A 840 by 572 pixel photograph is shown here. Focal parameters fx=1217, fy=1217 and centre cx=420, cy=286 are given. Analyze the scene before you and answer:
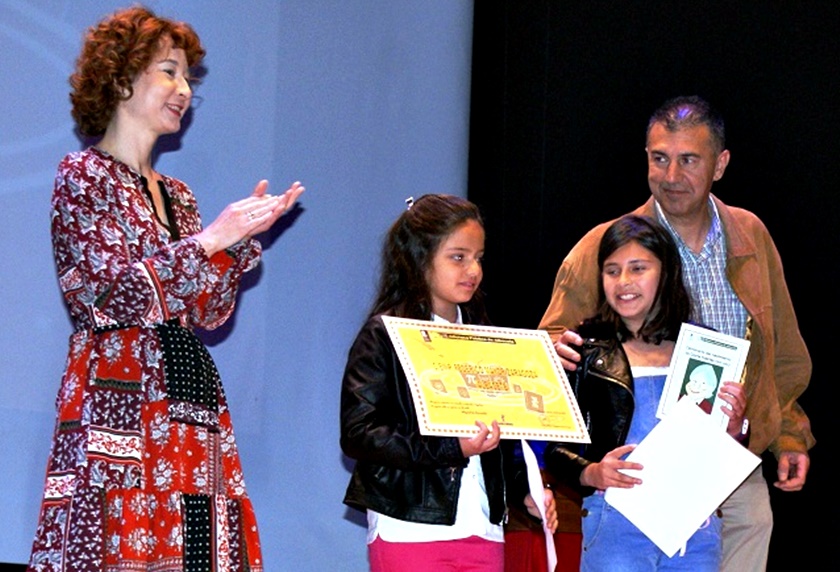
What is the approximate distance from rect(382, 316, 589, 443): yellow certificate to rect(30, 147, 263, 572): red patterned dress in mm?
500

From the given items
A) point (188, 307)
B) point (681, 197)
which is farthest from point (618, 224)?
point (188, 307)

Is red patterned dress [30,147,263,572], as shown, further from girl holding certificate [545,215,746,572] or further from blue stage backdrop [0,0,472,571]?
blue stage backdrop [0,0,472,571]

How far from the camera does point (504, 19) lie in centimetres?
531

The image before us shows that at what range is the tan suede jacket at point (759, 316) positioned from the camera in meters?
3.95

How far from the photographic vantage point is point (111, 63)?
3.20 m

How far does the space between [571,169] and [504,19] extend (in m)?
0.77

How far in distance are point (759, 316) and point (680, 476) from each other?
3.02ft

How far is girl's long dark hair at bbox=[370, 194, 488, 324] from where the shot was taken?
11.4 feet

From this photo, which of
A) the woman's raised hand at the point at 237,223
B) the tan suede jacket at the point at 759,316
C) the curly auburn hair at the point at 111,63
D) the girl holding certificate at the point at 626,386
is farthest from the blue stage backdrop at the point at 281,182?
the girl holding certificate at the point at 626,386

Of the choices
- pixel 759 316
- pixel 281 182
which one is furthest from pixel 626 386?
pixel 281 182

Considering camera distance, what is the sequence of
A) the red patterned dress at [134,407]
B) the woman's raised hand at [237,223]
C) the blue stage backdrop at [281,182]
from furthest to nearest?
the blue stage backdrop at [281,182] < the woman's raised hand at [237,223] < the red patterned dress at [134,407]

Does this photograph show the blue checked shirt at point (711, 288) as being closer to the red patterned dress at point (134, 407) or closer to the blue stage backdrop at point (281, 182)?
the blue stage backdrop at point (281, 182)

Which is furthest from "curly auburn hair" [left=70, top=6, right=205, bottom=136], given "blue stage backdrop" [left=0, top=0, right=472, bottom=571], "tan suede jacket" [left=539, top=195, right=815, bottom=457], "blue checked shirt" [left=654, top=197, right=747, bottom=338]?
"blue checked shirt" [left=654, top=197, right=747, bottom=338]

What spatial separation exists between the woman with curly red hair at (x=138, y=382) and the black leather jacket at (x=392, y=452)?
13.1 inches
